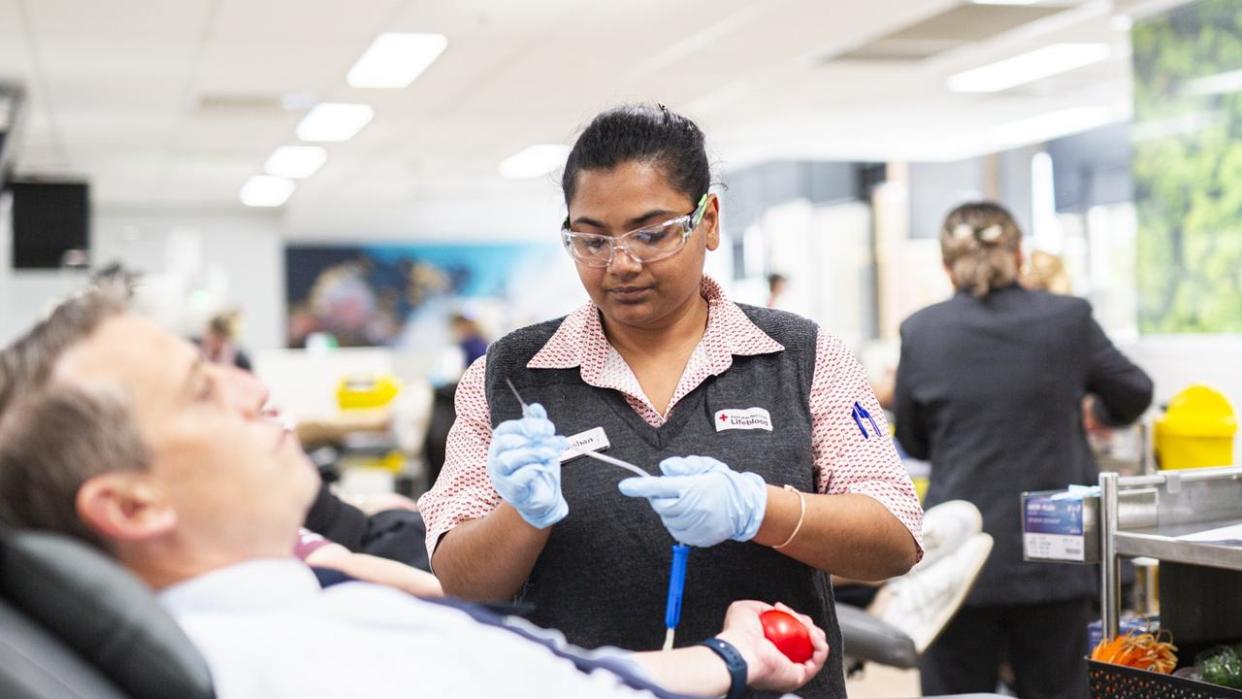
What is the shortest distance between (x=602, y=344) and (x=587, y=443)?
0.51 feet

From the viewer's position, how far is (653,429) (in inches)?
66.4

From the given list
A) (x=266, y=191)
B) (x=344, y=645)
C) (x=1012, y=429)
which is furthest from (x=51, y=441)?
(x=266, y=191)

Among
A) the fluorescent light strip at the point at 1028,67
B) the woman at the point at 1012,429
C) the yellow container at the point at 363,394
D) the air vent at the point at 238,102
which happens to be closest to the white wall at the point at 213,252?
the air vent at the point at 238,102

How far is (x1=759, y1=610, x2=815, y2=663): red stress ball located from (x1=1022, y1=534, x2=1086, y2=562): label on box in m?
0.57

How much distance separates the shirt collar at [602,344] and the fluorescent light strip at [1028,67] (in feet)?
19.0

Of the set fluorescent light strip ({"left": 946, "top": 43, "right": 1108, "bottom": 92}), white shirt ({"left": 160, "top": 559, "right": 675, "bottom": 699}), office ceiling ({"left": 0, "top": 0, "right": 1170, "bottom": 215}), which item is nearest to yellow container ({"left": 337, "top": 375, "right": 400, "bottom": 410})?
office ceiling ({"left": 0, "top": 0, "right": 1170, "bottom": 215})

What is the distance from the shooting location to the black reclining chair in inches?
38.8

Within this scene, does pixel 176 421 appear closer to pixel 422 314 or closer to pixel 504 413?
pixel 504 413

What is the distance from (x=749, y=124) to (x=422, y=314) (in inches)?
391

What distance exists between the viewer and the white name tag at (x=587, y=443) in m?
1.66

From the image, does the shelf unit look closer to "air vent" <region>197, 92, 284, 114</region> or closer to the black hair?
the black hair

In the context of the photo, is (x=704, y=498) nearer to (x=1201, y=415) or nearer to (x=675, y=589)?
(x=675, y=589)

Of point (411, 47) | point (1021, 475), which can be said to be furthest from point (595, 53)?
point (1021, 475)

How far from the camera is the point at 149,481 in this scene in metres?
1.08
